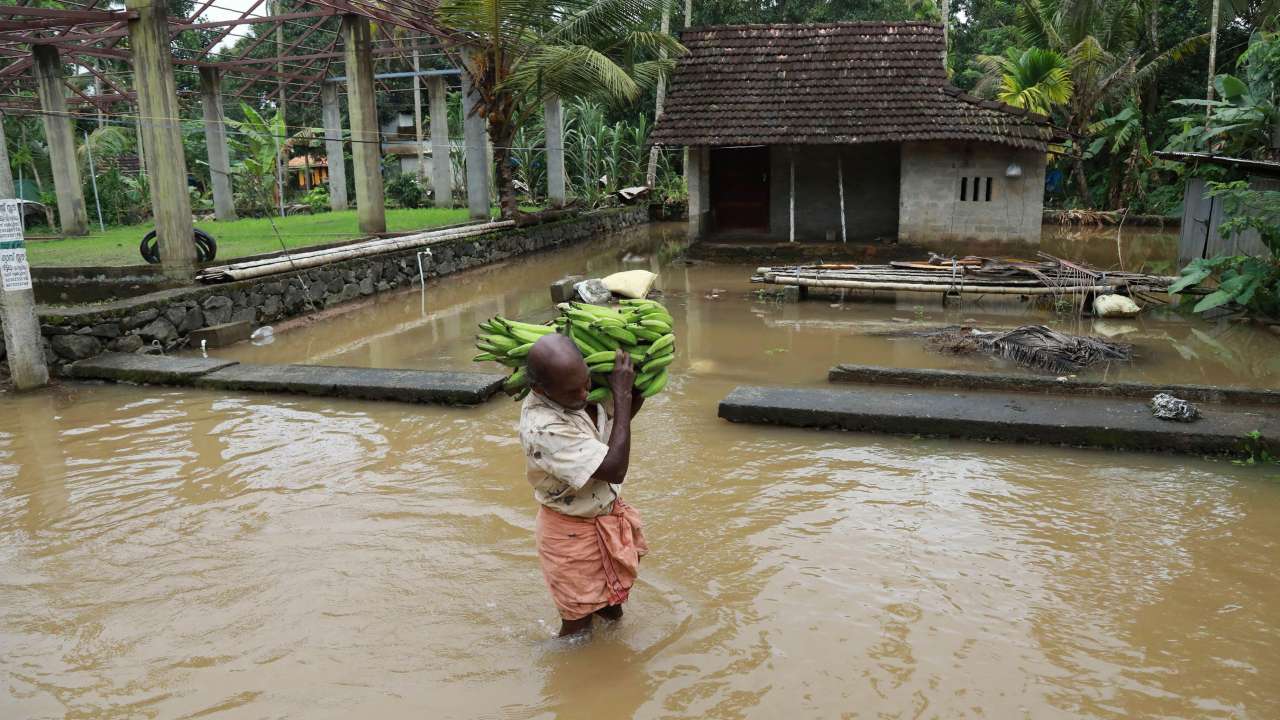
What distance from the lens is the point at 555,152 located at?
22250 mm

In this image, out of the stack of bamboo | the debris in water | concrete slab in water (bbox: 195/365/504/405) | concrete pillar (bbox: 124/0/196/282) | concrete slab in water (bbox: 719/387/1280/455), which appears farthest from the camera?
the stack of bamboo

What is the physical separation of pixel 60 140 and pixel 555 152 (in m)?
10.3

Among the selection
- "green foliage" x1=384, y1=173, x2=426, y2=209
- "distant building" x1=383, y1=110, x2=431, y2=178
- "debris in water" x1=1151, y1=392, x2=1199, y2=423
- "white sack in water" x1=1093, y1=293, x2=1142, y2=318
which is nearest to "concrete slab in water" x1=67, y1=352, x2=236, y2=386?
"debris in water" x1=1151, y1=392, x2=1199, y2=423

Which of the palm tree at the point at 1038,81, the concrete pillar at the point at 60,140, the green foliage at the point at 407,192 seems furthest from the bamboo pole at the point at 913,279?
the green foliage at the point at 407,192

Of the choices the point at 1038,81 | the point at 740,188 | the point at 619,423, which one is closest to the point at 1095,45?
the point at 1038,81

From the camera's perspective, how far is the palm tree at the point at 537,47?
15.7 metres

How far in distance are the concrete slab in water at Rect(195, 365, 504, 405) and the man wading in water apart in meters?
4.30

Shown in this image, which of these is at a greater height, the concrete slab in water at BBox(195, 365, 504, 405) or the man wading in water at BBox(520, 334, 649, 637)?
the man wading in water at BBox(520, 334, 649, 637)

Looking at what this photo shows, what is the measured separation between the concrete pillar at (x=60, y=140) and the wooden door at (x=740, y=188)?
11715mm

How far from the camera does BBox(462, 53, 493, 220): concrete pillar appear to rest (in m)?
18.6

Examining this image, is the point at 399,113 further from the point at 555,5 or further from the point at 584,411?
the point at 584,411

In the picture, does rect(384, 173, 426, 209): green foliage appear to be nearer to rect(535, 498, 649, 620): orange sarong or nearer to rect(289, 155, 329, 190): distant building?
rect(289, 155, 329, 190): distant building

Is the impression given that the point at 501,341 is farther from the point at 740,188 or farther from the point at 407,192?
the point at 407,192

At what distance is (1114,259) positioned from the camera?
55.8 feet
